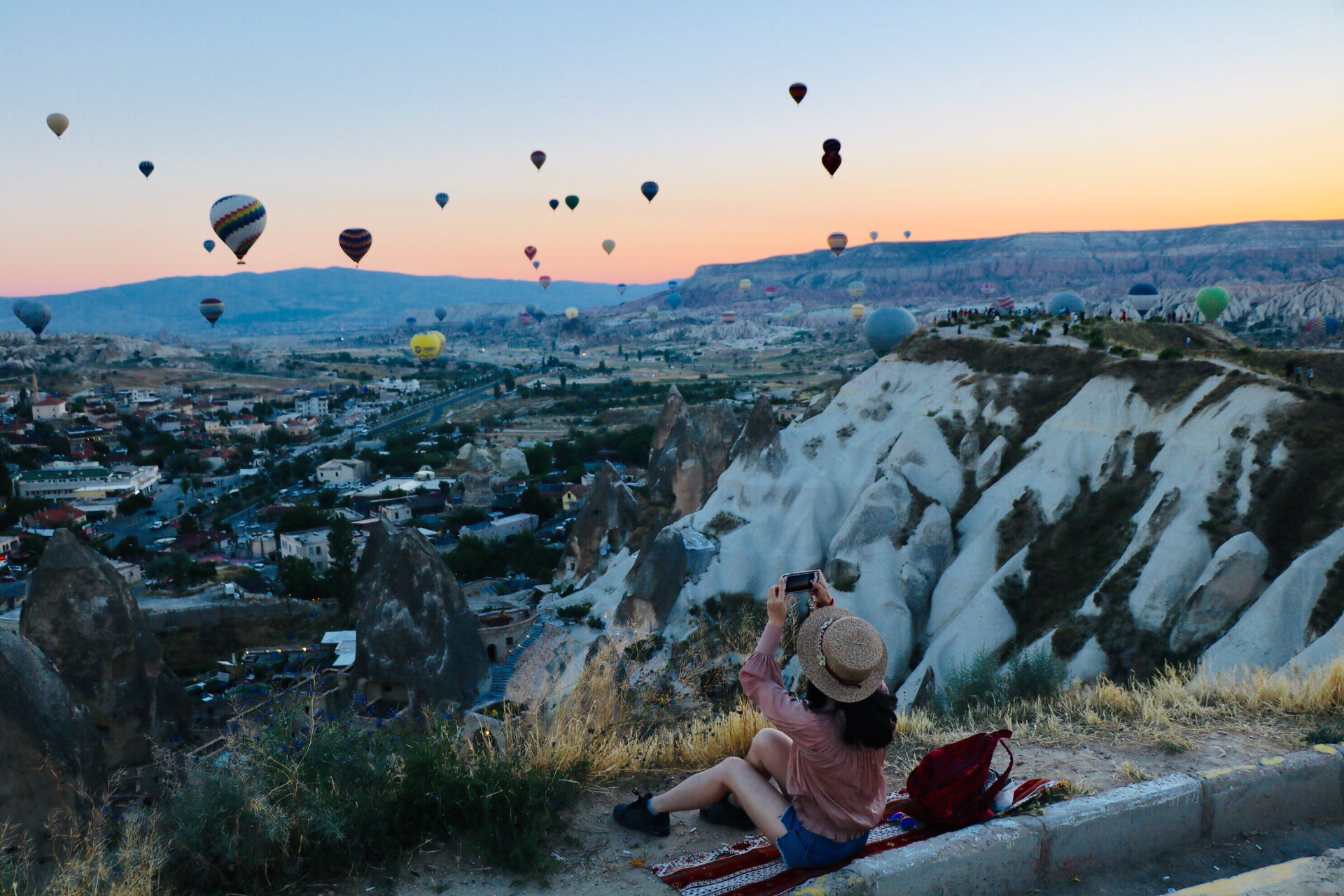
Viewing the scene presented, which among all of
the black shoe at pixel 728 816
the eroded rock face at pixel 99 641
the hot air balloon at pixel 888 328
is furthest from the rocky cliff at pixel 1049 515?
the hot air balloon at pixel 888 328

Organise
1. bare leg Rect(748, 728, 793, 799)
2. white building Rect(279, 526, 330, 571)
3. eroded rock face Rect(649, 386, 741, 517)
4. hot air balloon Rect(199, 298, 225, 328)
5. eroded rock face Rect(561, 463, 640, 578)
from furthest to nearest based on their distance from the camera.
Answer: hot air balloon Rect(199, 298, 225, 328), white building Rect(279, 526, 330, 571), eroded rock face Rect(649, 386, 741, 517), eroded rock face Rect(561, 463, 640, 578), bare leg Rect(748, 728, 793, 799)

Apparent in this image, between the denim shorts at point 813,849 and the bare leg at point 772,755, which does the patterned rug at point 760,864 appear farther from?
the bare leg at point 772,755

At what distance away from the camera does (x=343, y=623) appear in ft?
80.9

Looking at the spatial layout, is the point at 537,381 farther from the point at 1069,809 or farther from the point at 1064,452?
the point at 1069,809

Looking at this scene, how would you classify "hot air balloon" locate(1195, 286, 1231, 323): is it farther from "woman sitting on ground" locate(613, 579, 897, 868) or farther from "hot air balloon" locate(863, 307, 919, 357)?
"woman sitting on ground" locate(613, 579, 897, 868)

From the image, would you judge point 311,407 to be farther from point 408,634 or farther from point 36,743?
point 36,743

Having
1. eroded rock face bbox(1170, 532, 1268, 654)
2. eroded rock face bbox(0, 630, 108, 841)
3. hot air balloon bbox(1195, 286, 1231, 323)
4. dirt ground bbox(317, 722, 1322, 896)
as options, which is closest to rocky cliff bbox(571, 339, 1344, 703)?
eroded rock face bbox(1170, 532, 1268, 654)

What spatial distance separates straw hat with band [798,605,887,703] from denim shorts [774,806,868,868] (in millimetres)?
499

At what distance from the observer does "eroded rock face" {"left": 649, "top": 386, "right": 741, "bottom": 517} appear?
29375mm

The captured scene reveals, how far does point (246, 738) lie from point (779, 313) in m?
178

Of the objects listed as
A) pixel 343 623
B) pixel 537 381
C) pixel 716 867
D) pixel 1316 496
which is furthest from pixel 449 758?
pixel 537 381

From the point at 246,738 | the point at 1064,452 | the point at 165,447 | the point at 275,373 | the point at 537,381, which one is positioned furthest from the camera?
the point at 275,373

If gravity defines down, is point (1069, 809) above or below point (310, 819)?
below

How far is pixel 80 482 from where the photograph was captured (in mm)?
47656
